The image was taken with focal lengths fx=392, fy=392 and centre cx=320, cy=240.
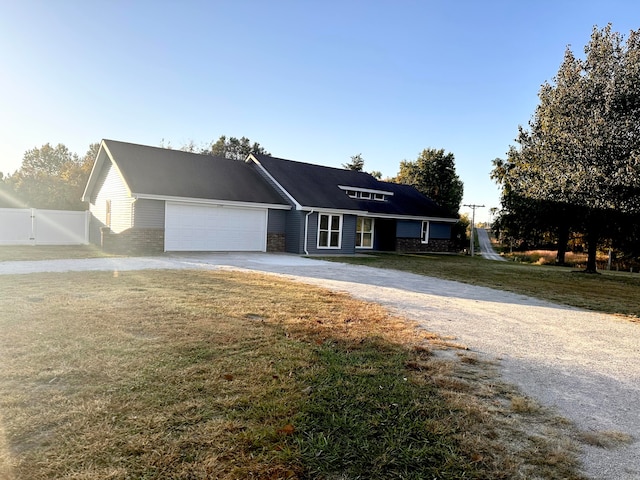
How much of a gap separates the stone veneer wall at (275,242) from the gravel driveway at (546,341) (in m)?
8.18

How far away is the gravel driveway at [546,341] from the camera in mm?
3109

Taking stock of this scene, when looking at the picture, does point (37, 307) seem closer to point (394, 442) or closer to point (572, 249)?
point (394, 442)

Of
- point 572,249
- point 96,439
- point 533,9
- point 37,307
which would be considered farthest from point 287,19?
point 572,249

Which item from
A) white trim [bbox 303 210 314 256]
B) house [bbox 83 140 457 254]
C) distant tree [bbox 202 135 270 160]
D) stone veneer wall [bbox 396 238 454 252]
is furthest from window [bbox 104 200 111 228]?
distant tree [bbox 202 135 270 160]

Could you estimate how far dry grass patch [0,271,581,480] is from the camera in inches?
90.4

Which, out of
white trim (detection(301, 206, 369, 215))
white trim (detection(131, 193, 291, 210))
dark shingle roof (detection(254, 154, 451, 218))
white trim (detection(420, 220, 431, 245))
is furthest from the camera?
white trim (detection(420, 220, 431, 245))

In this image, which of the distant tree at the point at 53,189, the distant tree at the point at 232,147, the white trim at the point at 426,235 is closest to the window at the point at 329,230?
the white trim at the point at 426,235

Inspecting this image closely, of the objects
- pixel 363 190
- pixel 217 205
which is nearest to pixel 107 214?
pixel 217 205

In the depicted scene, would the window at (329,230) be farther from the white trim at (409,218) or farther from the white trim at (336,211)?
the white trim at (409,218)

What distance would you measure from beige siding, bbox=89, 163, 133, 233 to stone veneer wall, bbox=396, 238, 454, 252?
15.6 metres

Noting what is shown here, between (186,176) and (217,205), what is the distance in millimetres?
2383

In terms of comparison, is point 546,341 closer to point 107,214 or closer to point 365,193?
point 107,214

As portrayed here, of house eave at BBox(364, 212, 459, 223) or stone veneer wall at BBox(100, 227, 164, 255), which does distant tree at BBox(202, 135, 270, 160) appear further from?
stone veneer wall at BBox(100, 227, 164, 255)

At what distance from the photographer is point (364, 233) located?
2428cm
